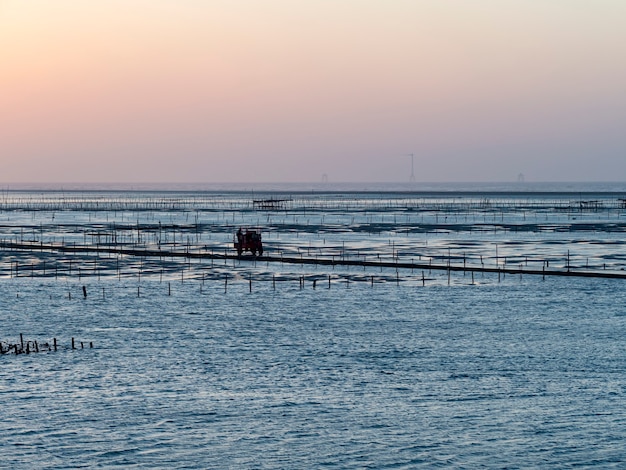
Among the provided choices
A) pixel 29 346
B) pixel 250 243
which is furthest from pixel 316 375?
pixel 250 243

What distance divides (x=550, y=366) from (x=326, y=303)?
22.4m

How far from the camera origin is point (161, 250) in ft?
323

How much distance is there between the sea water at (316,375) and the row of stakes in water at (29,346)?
2.05ft

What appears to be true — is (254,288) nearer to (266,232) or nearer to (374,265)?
(374,265)

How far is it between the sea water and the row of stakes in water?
625mm

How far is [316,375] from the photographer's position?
3950 centimetres

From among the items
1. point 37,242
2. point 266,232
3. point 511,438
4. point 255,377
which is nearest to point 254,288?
point 255,377

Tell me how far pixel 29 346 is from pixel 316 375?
14.3 metres

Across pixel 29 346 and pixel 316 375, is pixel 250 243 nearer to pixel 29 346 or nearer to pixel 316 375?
pixel 29 346

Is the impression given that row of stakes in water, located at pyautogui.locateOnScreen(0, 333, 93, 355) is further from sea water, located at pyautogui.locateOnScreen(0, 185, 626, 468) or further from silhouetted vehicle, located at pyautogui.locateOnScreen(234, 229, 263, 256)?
silhouetted vehicle, located at pyautogui.locateOnScreen(234, 229, 263, 256)

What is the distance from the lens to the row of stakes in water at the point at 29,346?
143ft

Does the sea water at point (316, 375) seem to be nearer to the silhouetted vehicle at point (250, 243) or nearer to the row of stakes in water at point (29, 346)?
the row of stakes in water at point (29, 346)

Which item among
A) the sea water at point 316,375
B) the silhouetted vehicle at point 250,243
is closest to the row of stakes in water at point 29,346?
the sea water at point 316,375

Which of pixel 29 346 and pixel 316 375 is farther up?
pixel 29 346
